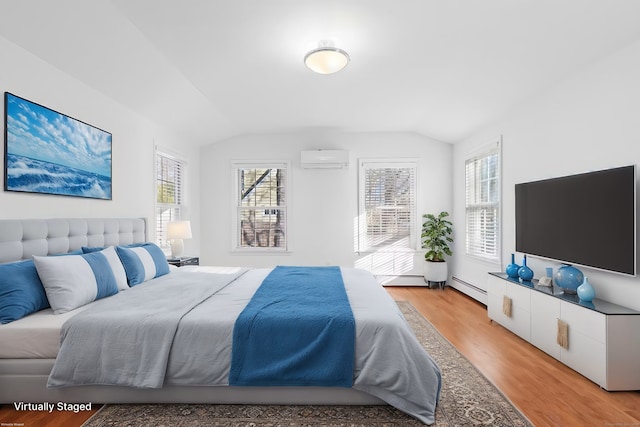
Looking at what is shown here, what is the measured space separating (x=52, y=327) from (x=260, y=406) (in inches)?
52.0

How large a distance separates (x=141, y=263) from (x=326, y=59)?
2.46m

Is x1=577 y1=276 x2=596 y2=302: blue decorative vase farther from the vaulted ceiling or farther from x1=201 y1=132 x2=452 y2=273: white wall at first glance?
x1=201 y1=132 x2=452 y2=273: white wall

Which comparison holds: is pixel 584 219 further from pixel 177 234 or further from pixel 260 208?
pixel 260 208

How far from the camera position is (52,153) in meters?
2.56

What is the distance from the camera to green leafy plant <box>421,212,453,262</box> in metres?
5.10

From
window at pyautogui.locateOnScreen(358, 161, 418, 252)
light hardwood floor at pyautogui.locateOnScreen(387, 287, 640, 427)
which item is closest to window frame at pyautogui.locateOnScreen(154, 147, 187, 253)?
window at pyautogui.locateOnScreen(358, 161, 418, 252)

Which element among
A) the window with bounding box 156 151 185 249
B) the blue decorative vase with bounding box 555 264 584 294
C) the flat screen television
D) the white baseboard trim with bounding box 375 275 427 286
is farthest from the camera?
the white baseboard trim with bounding box 375 275 427 286

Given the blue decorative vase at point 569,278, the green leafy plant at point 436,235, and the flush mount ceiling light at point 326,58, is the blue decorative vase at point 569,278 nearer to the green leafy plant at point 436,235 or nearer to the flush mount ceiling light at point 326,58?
the green leafy plant at point 436,235

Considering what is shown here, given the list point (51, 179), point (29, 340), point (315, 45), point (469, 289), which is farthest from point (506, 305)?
point (51, 179)

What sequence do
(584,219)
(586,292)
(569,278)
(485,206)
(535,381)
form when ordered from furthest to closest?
(485,206) → (569,278) → (584,219) → (586,292) → (535,381)

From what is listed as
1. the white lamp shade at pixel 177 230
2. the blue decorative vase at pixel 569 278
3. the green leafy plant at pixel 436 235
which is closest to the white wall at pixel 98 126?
the white lamp shade at pixel 177 230

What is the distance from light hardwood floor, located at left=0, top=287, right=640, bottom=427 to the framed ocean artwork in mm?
1549

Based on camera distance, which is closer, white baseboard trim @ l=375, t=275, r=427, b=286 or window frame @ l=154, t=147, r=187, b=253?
window frame @ l=154, t=147, r=187, b=253

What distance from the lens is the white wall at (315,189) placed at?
536 cm
